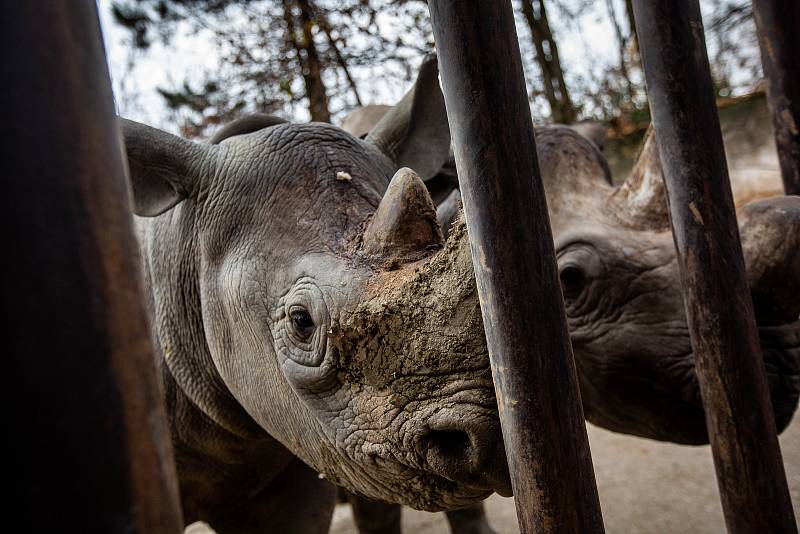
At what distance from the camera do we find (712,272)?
185cm

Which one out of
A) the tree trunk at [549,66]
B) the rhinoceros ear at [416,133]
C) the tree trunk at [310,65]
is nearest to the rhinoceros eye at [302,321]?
the rhinoceros ear at [416,133]

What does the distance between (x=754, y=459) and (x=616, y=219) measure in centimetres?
146

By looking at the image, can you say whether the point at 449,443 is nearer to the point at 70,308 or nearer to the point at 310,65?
the point at 70,308

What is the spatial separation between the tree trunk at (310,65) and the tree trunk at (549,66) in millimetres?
3399

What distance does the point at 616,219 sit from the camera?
10.1ft

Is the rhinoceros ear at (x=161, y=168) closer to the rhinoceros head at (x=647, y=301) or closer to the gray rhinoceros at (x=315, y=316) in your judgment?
the gray rhinoceros at (x=315, y=316)

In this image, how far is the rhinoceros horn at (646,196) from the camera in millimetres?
2934

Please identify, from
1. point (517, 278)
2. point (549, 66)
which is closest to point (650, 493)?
point (517, 278)

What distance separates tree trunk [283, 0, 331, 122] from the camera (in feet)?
18.7

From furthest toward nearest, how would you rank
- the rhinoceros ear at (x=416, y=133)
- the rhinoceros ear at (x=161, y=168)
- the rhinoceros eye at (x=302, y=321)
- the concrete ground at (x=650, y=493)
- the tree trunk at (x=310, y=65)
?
the tree trunk at (x=310, y=65) → the concrete ground at (x=650, y=493) → the rhinoceros ear at (x=416, y=133) → the rhinoceros ear at (x=161, y=168) → the rhinoceros eye at (x=302, y=321)

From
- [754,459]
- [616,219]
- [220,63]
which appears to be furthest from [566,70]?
[754,459]

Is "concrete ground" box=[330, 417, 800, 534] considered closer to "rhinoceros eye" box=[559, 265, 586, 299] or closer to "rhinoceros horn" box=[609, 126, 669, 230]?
"rhinoceros eye" box=[559, 265, 586, 299]

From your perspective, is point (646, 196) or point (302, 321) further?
point (646, 196)

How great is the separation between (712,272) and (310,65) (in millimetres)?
4594
